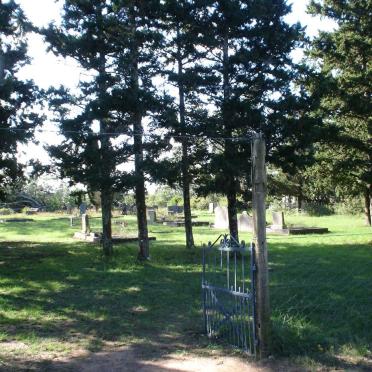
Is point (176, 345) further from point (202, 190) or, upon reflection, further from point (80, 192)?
point (80, 192)

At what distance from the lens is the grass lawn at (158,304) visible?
6871 mm

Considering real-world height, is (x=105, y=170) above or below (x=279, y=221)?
above

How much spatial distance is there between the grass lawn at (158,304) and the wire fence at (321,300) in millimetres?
18

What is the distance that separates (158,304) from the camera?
10.0m

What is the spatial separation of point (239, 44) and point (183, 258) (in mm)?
7433

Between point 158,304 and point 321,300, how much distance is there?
3220 millimetres

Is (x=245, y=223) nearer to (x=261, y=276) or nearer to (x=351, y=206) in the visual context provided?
(x=351, y=206)

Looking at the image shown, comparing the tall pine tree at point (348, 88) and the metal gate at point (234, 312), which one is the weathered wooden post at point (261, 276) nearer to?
the metal gate at point (234, 312)

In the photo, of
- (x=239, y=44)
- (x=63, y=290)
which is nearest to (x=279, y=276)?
(x=63, y=290)

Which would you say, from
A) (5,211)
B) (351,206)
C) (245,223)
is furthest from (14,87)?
(5,211)

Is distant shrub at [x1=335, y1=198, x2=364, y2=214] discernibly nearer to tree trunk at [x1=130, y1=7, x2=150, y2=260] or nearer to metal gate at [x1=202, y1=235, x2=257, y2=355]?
tree trunk at [x1=130, y1=7, x2=150, y2=260]

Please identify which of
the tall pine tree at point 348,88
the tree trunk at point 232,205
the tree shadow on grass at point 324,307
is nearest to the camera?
the tree shadow on grass at point 324,307

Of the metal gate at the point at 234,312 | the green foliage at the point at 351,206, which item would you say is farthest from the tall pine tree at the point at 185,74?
the green foliage at the point at 351,206

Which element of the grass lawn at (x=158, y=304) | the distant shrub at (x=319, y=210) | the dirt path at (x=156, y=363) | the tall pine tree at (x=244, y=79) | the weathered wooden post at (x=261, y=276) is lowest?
the dirt path at (x=156, y=363)
